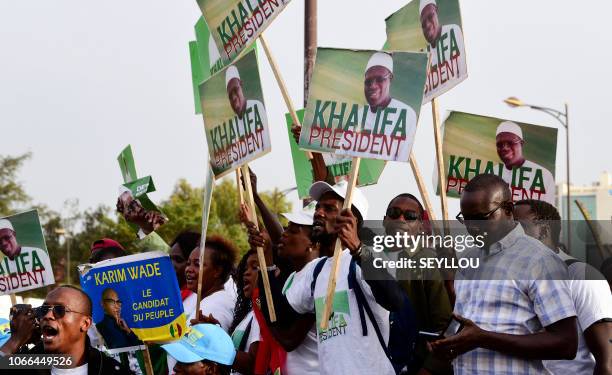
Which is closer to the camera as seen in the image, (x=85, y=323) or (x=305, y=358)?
(x=85, y=323)

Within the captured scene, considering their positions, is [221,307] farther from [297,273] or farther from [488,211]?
[488,211]

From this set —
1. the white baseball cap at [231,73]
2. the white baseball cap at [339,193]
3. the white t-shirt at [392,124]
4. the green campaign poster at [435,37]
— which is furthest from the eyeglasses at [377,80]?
the white baseball cap at [231,73]

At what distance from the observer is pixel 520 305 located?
16.3 ft

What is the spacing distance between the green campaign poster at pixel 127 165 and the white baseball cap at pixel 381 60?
4136 mm

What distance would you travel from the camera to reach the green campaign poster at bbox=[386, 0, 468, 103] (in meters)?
6.92

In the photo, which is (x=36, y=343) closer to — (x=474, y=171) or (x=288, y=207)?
(x=474, y=171)

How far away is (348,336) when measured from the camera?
5.63 m

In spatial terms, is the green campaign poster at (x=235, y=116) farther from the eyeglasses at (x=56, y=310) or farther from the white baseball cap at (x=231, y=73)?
the eyeglasses at (x=56, y=310)

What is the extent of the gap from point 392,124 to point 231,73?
151cm

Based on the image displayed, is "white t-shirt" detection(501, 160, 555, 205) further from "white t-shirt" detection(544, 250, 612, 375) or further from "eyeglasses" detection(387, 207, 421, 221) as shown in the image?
"white t-shirt" detection(544, 250, 612, 375)

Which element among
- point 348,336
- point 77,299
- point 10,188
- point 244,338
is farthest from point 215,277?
point 10,188

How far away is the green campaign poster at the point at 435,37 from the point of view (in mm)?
6918

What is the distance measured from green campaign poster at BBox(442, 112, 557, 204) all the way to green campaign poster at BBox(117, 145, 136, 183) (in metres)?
3.26

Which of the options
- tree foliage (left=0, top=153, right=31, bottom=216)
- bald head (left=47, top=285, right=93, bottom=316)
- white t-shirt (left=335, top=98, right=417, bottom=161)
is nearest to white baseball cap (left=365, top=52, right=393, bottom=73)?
white t-shirt (left=335, top=98, right=417, bottom=161)
